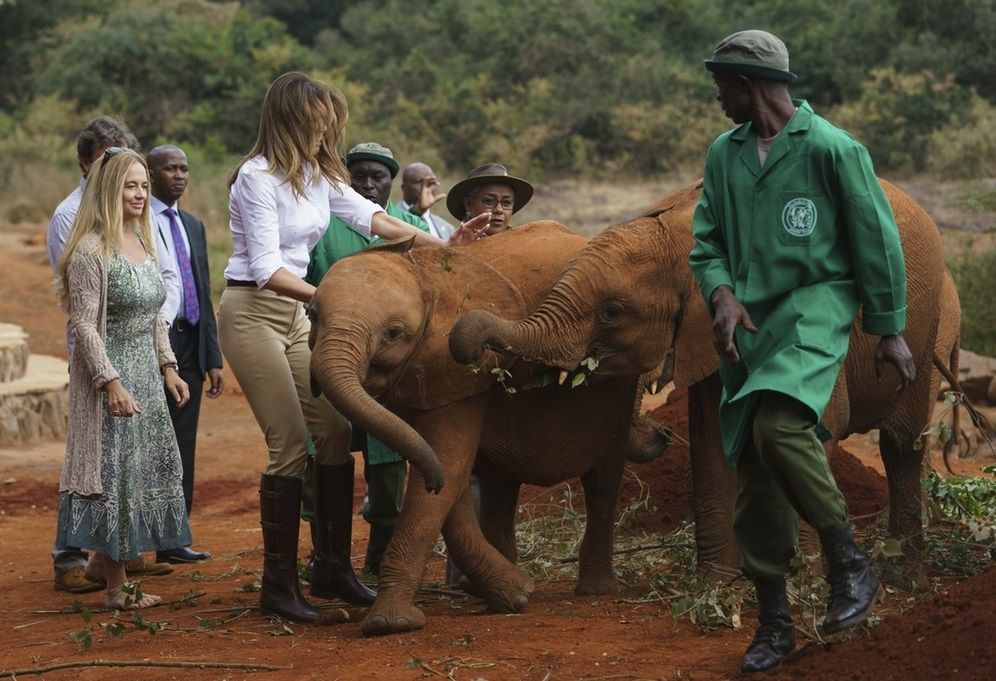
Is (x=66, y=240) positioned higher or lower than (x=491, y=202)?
lower

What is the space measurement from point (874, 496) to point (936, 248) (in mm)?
2407

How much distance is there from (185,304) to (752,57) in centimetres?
500

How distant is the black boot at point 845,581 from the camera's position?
5.06 m

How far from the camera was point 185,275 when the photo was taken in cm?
929

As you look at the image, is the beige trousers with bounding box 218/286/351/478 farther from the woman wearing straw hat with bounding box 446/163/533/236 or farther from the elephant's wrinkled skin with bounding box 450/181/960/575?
the woman wearing straw hat with bounding box 446/163/533/236

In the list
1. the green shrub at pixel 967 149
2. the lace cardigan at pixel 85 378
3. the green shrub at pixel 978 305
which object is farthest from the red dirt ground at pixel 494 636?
the green shrub at pixel 967 149

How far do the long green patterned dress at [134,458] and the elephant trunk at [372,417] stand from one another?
185cm

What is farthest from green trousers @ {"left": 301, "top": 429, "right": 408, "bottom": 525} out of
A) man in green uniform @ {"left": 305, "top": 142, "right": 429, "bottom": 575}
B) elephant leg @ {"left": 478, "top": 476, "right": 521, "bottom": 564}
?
elephant leg @ {"left": 478, "top": 476, "right": 521, "bottom": 564}

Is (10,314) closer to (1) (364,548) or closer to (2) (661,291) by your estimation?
(1) (364,548)

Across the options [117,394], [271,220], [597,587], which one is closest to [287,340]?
[271,220]

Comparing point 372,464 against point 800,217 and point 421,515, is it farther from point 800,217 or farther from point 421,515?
point 800,217

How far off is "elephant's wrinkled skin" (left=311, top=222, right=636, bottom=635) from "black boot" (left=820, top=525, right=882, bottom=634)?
1.57m

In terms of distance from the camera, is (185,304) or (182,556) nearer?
(182,556)

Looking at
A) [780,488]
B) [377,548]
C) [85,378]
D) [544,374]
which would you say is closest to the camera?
[780,488]
